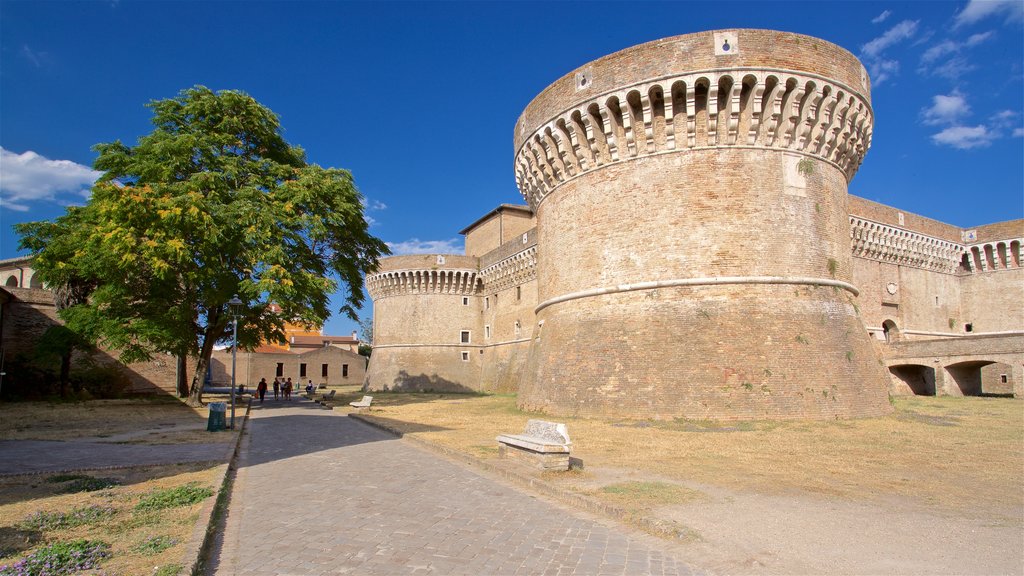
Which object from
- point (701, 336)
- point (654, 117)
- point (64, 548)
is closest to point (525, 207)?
point (654, 117)

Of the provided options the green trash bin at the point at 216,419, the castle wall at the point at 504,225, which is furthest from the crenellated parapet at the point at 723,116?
the castle wall at the point at 504,225

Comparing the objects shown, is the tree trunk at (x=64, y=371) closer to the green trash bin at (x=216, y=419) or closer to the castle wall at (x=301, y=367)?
the green trash bin at (x=216, y=419)

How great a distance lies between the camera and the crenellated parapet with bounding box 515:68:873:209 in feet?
51.6

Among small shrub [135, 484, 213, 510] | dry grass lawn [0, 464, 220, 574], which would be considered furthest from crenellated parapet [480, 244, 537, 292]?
small shrub [135, 484, 213, 510]

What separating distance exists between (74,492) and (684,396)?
12331 millimetres

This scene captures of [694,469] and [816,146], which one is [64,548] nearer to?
[694,469]

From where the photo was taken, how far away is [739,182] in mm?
16094

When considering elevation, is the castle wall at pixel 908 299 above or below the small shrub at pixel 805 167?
below

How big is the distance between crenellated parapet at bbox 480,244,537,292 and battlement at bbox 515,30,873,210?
15.3 m

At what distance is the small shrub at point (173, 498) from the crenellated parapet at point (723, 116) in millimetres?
14033

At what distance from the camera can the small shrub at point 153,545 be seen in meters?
4.64

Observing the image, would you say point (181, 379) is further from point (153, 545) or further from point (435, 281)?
point (153, 545)

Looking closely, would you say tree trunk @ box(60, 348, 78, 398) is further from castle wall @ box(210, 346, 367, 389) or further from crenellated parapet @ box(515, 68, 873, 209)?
castle wall @ box(210, 346, 367, 389)

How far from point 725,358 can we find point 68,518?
1341cm
